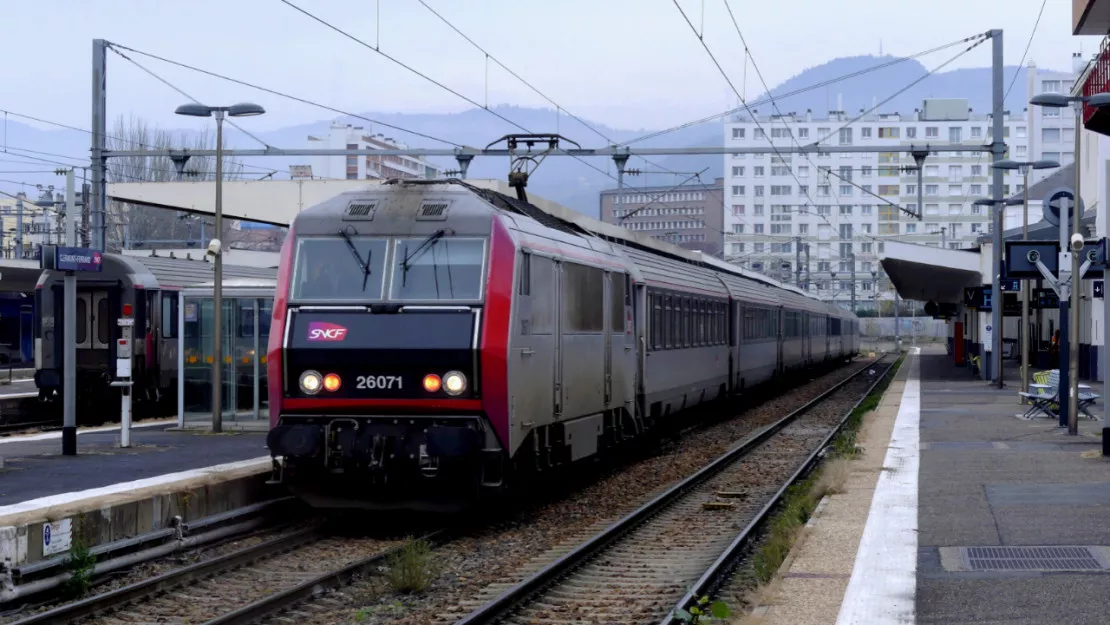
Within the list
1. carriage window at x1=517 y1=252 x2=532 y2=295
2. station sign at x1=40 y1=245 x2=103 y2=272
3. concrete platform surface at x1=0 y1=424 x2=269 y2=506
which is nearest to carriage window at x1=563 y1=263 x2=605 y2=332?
carriage window at x1=517 y1=252 x2=532 y2=295

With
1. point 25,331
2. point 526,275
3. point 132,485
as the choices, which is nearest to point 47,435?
point 132,485

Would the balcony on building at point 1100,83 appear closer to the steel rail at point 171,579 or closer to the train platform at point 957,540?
the train platform at point 957,540

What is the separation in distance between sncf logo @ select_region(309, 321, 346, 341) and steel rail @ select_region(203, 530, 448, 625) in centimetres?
200

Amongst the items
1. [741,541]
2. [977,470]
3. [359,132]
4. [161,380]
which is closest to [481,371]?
[741,541]

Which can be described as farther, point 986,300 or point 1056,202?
A: point 986,300

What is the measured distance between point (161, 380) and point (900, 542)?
58.0 ft

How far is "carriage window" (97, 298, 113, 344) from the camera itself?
2474cm

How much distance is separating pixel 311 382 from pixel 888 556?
17.3ft

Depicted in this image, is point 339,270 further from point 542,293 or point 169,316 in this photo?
point 169,316

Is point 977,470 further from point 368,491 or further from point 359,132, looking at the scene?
point 359,132

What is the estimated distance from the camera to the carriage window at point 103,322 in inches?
974

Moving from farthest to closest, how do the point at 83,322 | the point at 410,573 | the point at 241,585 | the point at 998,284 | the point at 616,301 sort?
the point at 998,284, the point at 83,322, the point at 616,301, the point at 241,585, the point at 410,573

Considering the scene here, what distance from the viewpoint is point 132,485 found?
40.3 ft

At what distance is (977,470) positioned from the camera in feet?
51.3
